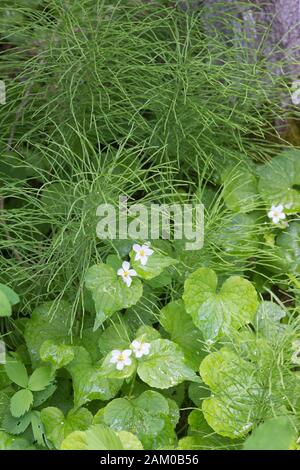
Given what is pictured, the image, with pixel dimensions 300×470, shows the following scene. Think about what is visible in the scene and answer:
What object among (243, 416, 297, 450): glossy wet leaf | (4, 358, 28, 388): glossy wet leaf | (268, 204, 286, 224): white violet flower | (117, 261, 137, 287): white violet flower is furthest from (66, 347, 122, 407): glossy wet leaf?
(268, 204, 286, 224): white violet flower

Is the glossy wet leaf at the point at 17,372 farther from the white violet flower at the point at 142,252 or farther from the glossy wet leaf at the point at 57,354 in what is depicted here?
the white violet flower at the point at 142,252

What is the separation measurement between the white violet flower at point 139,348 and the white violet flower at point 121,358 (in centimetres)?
2

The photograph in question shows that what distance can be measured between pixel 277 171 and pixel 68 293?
0.87 meters

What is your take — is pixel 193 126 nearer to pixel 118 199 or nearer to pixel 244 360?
pixel 118 199

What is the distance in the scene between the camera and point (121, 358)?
1.68m

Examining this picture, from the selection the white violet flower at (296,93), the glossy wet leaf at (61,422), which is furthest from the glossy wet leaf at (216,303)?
the white violet flower at (296,93)

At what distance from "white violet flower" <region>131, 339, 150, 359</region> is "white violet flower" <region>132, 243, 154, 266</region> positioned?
0.23 m

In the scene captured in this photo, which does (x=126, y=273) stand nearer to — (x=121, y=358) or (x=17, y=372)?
(x=121, y=358)

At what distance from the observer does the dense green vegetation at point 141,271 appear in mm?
1618

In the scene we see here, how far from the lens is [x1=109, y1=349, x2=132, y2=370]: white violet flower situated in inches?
65.8

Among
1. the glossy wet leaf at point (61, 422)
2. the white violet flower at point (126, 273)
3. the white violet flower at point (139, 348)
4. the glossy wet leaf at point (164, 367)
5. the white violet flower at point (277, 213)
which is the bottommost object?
the glossy wet leaf at point (61, 422)

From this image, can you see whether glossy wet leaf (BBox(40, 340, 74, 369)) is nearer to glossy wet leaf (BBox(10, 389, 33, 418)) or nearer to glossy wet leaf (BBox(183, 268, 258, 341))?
glossy wet leaf (BBox(10, 389, 33, 418))

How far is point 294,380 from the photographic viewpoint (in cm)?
159
